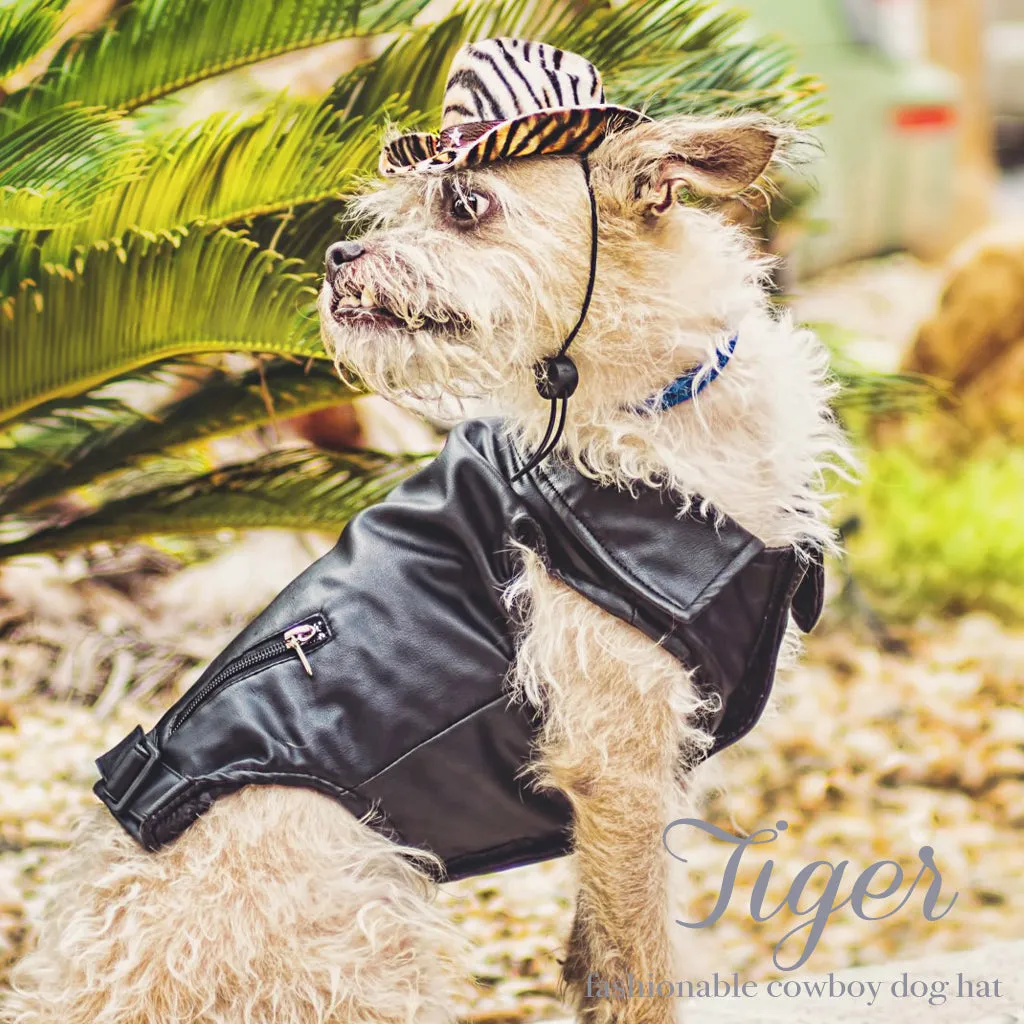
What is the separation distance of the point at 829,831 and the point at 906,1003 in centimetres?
132

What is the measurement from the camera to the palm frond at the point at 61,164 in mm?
2408

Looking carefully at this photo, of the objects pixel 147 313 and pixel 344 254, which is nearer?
pixel 344 254

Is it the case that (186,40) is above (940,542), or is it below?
above

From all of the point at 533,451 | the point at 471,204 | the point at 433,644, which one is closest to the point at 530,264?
the point at 471,204

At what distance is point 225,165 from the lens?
9.53 feet

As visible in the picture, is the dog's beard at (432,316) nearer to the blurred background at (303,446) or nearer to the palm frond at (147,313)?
the blurred background at (303,446)

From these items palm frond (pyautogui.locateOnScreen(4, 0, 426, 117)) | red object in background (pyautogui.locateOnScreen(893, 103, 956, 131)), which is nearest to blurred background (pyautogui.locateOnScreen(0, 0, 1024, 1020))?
palm frond (pyautogui.locateOnScreen(4, 0, 426, 117))

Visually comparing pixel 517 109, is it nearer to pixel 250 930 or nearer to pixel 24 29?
pixel 24 29

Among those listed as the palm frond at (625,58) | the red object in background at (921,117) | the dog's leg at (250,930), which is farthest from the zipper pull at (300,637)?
the red object in background at (921,117)

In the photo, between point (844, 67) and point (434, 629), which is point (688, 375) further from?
point (844, 67)

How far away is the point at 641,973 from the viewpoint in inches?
87.3

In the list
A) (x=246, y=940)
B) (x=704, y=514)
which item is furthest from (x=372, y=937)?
(x=704, y=514)

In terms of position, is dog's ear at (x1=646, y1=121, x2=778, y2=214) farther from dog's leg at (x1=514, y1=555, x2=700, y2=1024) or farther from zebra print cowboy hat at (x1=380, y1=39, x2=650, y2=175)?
dog's leg at (x1=514, y1=555, x2=700, y2=1024)

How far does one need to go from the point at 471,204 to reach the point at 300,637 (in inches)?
32.1
